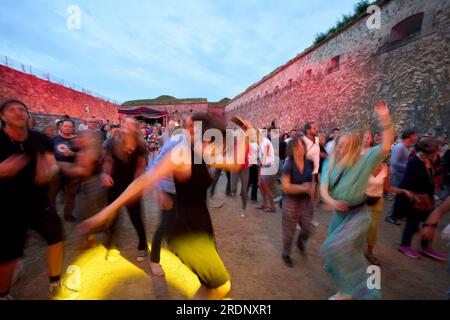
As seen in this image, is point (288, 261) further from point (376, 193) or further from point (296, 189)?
point (376, 193)

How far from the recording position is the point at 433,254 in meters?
3.44

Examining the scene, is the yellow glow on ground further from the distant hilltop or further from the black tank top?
the distant hilltop

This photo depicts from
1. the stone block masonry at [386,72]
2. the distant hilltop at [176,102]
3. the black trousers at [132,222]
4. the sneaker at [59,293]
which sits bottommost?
the sneaker at [59,293]

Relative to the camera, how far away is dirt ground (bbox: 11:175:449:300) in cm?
253

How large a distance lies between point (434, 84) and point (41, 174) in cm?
992

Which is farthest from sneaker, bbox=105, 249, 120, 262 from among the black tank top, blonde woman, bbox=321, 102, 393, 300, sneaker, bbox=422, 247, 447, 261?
sneaker, bbox=422, 247, 447, 261

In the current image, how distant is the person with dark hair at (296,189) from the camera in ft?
9.70

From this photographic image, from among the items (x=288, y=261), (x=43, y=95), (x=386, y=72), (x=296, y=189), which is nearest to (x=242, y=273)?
(x=288, y=261)

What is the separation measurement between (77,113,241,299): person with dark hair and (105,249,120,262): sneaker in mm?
1785

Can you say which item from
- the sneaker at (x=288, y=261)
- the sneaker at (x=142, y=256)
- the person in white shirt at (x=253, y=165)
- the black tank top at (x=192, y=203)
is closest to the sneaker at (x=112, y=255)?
the sneaker at (x=142, y=256)

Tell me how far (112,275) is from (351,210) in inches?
113

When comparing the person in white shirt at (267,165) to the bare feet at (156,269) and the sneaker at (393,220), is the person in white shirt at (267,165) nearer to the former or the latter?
the sneaker at (393,220)

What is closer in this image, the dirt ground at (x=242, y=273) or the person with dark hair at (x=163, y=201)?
the person with dark hair at (x=163, y=201)

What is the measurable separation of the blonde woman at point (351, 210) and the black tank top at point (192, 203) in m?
1.39
